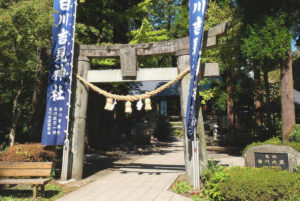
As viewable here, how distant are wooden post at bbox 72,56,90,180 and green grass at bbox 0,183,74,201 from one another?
2.60 feet

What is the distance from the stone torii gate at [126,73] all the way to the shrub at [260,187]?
136cm

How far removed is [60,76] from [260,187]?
6146 millimetres

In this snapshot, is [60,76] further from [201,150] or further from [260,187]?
[260,187]

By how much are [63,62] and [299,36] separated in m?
11.0

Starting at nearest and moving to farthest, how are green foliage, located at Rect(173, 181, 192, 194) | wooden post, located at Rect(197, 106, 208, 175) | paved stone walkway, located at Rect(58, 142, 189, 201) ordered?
paved stone walkway, located at Rect(58, 142, 189, 201), green foliage, located at Rect(173, 181, 192, 194), wooden post, located at Rect(197, 106, 208, 175)

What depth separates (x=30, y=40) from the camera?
7.57 m

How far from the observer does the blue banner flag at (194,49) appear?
232 inches

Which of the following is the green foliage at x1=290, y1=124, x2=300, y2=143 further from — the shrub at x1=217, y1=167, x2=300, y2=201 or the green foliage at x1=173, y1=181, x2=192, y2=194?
the green foliage at x1=173, y1=181, x2=192, y2=194

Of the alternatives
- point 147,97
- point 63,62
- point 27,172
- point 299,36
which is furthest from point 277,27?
point 27,172

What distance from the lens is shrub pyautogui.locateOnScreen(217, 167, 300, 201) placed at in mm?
4898

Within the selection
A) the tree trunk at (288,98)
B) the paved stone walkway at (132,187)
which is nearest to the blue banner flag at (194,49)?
the paved stone walkway at (132,187)

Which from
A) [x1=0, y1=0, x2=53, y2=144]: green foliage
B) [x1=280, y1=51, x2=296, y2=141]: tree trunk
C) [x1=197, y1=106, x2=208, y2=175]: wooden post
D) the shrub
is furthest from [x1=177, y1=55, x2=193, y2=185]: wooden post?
[x1=280, y1=51, x2=296, y2=141]: tree trunk

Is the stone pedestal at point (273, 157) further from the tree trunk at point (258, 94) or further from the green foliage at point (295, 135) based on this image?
the tree trunk at point (258, 94)

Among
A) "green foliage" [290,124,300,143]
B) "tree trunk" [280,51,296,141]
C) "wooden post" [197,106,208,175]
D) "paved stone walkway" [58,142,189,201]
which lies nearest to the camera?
"paved stone walkway" [58,142,189,201]
